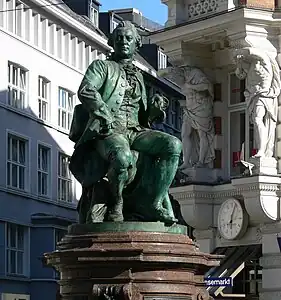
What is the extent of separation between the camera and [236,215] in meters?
28.8

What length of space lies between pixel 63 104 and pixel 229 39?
2370 centimetres

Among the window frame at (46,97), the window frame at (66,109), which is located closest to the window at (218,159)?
the window frame at (46,97)

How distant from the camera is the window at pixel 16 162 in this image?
46.5 m

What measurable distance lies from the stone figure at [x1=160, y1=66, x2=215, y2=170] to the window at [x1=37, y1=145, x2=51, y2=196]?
19.0 metres

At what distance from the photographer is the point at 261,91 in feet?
91.8

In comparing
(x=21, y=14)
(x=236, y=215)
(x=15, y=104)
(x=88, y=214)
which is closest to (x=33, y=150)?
(x=15, y=104)

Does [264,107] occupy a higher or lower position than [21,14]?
lower

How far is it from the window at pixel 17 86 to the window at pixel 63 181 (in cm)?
415

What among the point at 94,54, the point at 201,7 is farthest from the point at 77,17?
the point at 201,7

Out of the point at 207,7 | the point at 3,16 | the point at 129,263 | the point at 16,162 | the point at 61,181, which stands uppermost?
the point at 3,16

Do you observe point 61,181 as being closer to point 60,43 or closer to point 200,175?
point 60,43

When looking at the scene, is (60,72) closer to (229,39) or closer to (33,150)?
(33,150)

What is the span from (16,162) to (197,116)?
58.4ft

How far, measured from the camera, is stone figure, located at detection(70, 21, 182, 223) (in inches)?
506
